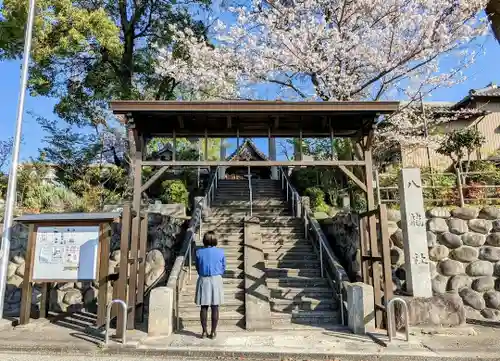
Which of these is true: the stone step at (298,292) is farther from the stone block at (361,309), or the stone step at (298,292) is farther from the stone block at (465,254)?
the stone block at (465,254)

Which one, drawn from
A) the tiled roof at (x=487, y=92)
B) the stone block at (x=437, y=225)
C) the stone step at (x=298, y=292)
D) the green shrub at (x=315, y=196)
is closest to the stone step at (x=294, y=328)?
the stone step at (x=298, y=292)

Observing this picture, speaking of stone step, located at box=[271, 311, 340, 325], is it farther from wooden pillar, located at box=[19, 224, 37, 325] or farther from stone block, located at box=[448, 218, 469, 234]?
wooden pillar, located at box=[19, 224, 37, 325]

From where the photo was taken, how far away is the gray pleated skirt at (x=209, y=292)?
18.5 ft

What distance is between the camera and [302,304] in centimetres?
735

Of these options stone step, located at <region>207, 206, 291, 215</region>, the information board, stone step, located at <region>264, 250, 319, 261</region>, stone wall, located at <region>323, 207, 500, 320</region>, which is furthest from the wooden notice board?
stone step, located at <region>207, 206, 291, 215</region>

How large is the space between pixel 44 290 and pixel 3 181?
27.7 feet

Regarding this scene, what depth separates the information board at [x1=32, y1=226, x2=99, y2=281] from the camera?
256 inches

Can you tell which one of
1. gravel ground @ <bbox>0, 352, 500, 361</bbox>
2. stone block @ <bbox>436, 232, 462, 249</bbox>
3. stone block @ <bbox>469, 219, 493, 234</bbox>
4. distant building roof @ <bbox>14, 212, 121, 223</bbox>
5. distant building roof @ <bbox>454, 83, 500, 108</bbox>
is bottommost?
gravel ground @ <bbox>0, 352, 500, 361</bbox>

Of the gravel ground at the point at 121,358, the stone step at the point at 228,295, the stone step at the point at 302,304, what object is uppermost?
the stone step at the point at 228,295

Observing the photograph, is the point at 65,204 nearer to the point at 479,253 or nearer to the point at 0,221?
the point at 0,221

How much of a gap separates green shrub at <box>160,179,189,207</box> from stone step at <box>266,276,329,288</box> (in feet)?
22.3

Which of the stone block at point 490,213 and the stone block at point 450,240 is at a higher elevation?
the stone block at point 490,213

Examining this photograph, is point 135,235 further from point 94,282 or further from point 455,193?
point 455,193

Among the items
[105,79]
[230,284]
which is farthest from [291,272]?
[105,79]
